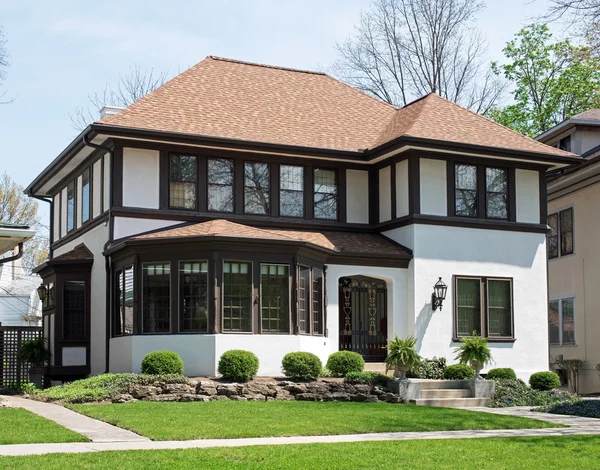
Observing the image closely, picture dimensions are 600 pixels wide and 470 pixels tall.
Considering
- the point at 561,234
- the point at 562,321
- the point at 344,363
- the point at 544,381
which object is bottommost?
the point at 544,381

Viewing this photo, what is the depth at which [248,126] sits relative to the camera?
80.0 feet

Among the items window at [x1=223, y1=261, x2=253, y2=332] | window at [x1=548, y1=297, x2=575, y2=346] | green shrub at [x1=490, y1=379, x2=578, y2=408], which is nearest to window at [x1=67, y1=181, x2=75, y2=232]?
window at [x1=223, y1=261, x2=253, y2=332]

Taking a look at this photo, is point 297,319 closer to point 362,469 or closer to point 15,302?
point 362,469

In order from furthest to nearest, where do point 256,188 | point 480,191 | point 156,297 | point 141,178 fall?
point 480,191
point 256,188
point 141,178
point 156,297

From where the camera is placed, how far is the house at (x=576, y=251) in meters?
27.7

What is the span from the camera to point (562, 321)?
29391 mm

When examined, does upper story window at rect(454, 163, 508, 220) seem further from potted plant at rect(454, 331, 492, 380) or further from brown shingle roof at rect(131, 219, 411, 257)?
potted plant at rect(454, 331, 492, 380)

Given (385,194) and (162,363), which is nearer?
(162,363)

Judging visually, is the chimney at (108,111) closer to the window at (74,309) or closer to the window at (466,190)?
the window at (74,309)

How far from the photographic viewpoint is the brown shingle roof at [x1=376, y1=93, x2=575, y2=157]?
24562mm

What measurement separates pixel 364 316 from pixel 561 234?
889 centimetres

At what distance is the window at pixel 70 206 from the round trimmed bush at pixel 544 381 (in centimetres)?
1361

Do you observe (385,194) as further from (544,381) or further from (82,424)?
(82,424)

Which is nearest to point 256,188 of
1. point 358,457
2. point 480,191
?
point 480,191
